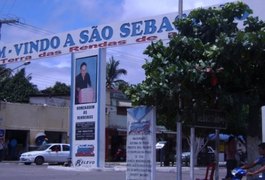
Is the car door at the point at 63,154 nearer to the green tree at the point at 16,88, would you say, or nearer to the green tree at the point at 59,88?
the green tree at the point at 16,88

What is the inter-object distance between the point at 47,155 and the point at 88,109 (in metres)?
10.1

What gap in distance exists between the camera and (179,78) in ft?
33.8

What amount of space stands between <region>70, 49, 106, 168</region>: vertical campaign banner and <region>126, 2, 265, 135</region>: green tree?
17311 millimetres

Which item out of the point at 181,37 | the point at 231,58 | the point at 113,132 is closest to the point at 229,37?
the point at 231,58

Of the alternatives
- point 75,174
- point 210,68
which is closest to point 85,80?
point 75,174

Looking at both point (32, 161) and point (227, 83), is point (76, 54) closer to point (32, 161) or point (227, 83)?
point (32, 161)

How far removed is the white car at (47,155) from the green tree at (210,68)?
27.2 metres

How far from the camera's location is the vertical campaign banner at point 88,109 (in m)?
28.7

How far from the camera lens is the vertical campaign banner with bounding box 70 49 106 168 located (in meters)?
28.7

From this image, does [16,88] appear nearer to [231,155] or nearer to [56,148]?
[56,148]

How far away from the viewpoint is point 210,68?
1031cm

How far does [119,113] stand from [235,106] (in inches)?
1528

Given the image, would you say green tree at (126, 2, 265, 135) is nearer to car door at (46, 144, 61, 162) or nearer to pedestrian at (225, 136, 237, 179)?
pedestrian at (225, 136, 237, 179)

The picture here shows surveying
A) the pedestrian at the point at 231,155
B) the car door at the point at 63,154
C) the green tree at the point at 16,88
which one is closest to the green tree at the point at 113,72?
the green tree at the point at 16,88
